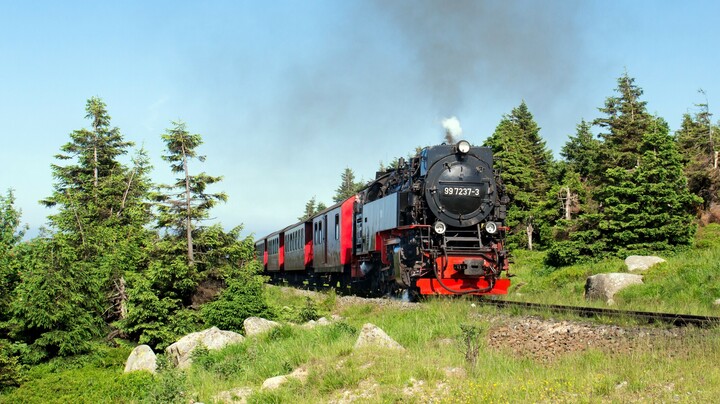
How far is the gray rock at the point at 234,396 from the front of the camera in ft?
30.4

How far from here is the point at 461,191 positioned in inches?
639

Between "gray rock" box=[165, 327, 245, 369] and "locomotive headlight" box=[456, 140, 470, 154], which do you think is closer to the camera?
"gray rock" box=[165, 327, 245, 369]

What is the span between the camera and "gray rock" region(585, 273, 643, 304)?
1825 cm

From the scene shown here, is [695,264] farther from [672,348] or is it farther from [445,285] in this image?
[672,348]

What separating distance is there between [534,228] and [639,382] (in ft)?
124

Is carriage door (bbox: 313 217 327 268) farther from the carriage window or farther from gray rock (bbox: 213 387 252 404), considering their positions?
gray rock (bbox: 213 387 252 404)

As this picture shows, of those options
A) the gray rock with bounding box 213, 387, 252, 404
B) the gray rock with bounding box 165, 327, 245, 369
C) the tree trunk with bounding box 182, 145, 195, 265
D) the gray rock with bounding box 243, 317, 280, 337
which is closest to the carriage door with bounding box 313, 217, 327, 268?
the tree trunk with bounding box 182, 145, 195, 265

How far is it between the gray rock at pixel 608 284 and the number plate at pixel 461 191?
5056 mm

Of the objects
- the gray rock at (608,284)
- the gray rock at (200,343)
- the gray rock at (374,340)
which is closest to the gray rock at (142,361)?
the gray rock at (200,343)

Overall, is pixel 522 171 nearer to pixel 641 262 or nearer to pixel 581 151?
pixel 581 151

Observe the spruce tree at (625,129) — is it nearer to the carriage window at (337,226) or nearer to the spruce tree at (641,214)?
the spruce tree at (641,214)

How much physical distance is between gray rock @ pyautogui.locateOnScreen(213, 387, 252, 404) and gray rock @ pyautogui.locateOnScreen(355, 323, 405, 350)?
182 centimetres

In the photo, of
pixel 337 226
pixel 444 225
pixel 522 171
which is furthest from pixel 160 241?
pixel 522 171

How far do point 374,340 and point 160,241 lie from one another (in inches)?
493
